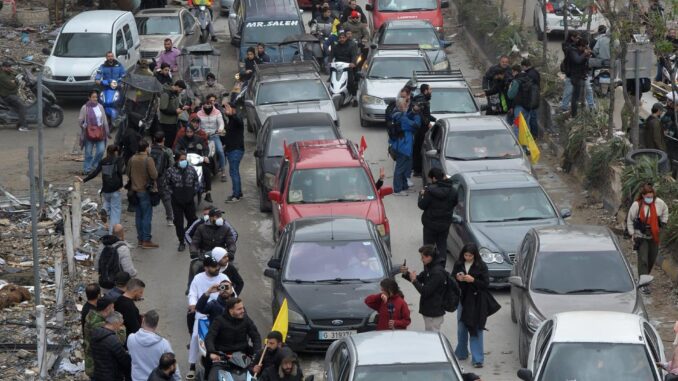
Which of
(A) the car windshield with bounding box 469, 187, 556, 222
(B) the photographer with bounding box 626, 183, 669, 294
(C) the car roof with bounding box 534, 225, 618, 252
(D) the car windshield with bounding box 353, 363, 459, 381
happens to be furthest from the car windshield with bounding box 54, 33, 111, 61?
(D) the car windshield with bounding box 353, 363, 459, 381

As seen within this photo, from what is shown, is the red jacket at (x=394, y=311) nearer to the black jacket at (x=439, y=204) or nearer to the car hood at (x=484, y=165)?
the black jacket at (x=439, y=204)

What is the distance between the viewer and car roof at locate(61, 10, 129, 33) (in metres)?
32.2

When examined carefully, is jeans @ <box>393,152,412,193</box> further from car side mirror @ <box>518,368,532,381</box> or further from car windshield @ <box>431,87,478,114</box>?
car side mirror @ <box>518,368,532,381</box>

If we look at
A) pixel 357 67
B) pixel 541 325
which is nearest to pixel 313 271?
pixel 541 325

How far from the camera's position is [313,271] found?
1775 centimetres

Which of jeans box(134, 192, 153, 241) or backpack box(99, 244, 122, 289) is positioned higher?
backpack box(99, 244, 122, 289)

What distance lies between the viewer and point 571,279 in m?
16.8

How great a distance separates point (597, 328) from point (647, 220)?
5.43 metres

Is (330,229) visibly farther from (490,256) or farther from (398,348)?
(398,348)

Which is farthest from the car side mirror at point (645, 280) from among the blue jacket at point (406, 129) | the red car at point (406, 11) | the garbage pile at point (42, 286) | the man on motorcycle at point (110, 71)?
the red car at point (406, 11)

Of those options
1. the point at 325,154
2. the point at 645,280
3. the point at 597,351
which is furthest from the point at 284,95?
the point at 597,351

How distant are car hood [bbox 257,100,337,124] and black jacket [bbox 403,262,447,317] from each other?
1153 cm

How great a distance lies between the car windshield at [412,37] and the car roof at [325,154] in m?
12.1

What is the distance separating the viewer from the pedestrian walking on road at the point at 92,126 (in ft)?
82.2
